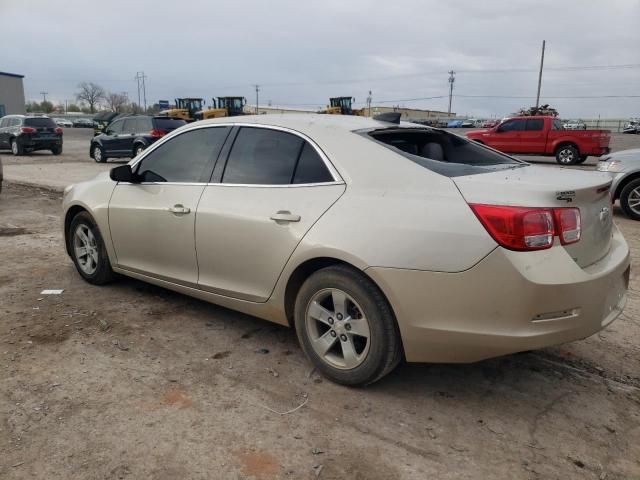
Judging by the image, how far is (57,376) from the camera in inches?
129

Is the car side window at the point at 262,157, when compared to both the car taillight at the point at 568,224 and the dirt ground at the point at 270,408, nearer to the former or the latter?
the dirt ground at the point at 270,408

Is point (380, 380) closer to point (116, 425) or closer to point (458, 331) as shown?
point (458, 331)

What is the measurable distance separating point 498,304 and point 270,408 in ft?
4.35

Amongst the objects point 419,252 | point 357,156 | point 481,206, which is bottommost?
point 419,252

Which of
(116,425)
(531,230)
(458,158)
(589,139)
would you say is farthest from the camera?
(589,139)

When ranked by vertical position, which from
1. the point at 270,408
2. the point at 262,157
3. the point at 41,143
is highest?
the point at 262,157

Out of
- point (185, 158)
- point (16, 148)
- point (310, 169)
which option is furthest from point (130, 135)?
point (310, 169)

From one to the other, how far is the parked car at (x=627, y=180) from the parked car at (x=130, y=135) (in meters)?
13.2

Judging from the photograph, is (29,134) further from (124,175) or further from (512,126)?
(124,175)

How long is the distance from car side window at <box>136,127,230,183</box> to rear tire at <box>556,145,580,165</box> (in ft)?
58.3

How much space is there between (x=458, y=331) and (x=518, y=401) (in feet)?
2.35

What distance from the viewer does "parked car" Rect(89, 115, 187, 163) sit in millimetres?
18047

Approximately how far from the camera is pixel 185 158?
13.5 feet

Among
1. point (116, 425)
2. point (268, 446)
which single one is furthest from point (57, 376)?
point (268, 446)
